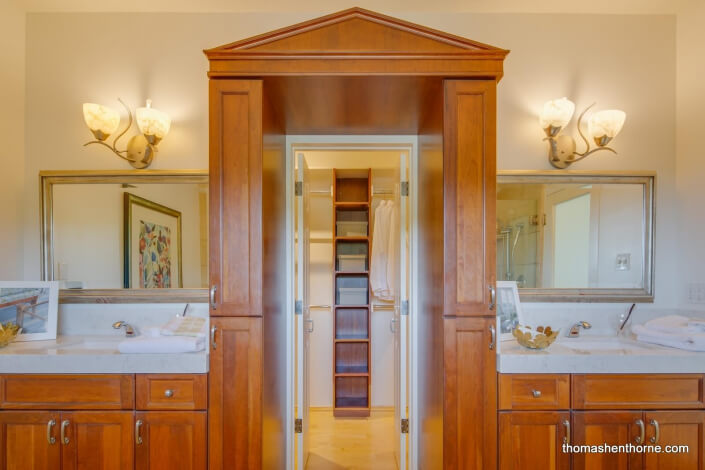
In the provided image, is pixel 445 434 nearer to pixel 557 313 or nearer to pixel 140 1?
pixel 557 313

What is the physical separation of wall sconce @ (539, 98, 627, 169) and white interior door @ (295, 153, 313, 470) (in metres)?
1.45

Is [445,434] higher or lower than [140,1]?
lower

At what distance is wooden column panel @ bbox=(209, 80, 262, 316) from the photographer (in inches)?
59.0

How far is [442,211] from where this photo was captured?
1541 millimetres

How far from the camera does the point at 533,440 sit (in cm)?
A: 161

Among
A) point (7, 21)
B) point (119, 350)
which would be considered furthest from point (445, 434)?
point (7, 21)

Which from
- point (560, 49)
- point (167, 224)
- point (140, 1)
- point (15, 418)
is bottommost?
point (15, 418)

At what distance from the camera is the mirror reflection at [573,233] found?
7.05ft

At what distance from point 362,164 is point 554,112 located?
1595 mm

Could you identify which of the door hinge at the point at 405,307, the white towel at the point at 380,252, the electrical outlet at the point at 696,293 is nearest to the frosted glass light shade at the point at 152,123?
the door hinge at the point at 405,307

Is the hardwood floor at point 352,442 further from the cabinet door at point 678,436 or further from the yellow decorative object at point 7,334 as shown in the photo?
the yellow decorative object at point 7,334

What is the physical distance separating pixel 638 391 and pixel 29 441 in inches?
103

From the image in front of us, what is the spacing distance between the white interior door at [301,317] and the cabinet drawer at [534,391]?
121 centimetres

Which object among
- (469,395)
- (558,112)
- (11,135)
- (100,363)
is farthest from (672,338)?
(11,135)
